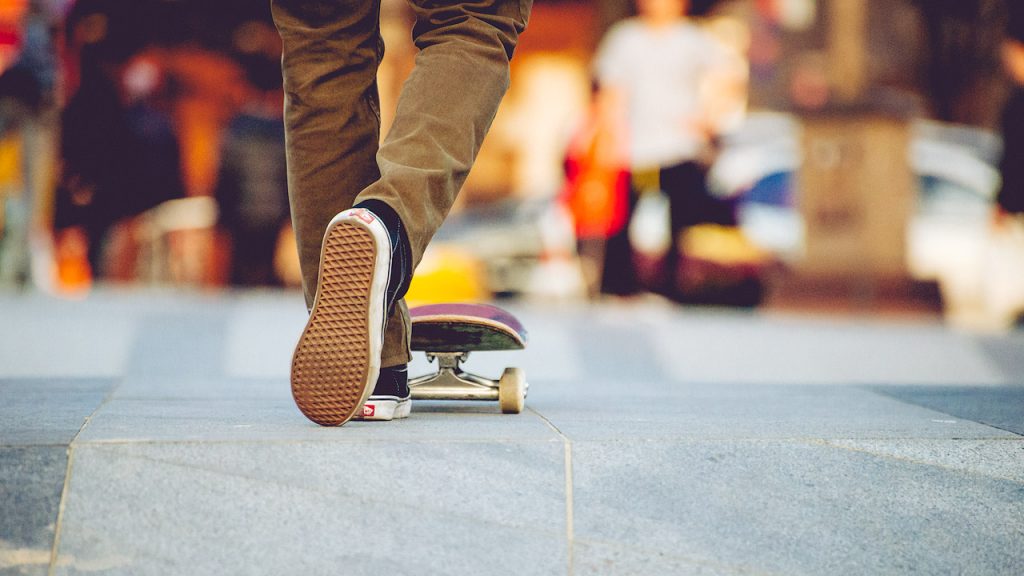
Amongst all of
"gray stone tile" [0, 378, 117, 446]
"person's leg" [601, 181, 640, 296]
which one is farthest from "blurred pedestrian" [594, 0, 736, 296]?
"gray stone tile" [0, 378, 117, 446]

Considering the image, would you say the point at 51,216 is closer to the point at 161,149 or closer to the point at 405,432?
the point at 161,149

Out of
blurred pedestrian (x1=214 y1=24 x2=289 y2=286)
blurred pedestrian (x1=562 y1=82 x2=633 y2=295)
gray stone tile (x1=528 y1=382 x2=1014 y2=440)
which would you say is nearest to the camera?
gray stone tile (x1=528 y1=382 x2=1014 y2=440)

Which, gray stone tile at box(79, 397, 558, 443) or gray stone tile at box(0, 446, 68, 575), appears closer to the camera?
gray stone tile at box(0, 446, 68, 575)

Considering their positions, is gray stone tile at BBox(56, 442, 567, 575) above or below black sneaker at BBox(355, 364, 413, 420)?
below

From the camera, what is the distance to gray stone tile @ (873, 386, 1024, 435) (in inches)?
96.1

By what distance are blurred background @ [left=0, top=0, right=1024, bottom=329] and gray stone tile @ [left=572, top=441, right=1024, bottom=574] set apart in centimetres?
539

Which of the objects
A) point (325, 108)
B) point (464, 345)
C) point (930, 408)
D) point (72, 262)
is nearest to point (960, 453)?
point (930, 408)

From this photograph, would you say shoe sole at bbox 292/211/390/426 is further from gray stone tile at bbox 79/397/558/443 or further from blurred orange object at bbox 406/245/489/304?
blurred orange object at bbox 406/245/489/304

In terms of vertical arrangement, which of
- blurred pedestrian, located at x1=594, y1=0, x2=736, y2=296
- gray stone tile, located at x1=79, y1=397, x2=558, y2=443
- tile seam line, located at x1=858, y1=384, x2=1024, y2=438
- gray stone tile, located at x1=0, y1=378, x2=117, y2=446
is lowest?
gray stone tile, located at x1=0, y1=378, x2=117, y2=446

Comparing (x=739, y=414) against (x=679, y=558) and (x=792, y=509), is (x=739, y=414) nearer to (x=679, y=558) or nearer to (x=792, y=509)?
(x=792, y=509)

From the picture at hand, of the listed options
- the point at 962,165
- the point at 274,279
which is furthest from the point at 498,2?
the point at 962,165

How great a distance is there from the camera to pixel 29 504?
1.78m

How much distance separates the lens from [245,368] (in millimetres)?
4695

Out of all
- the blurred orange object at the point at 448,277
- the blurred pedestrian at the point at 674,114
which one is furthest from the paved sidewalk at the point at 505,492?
the blurred pedestrian at the point at 674,114
